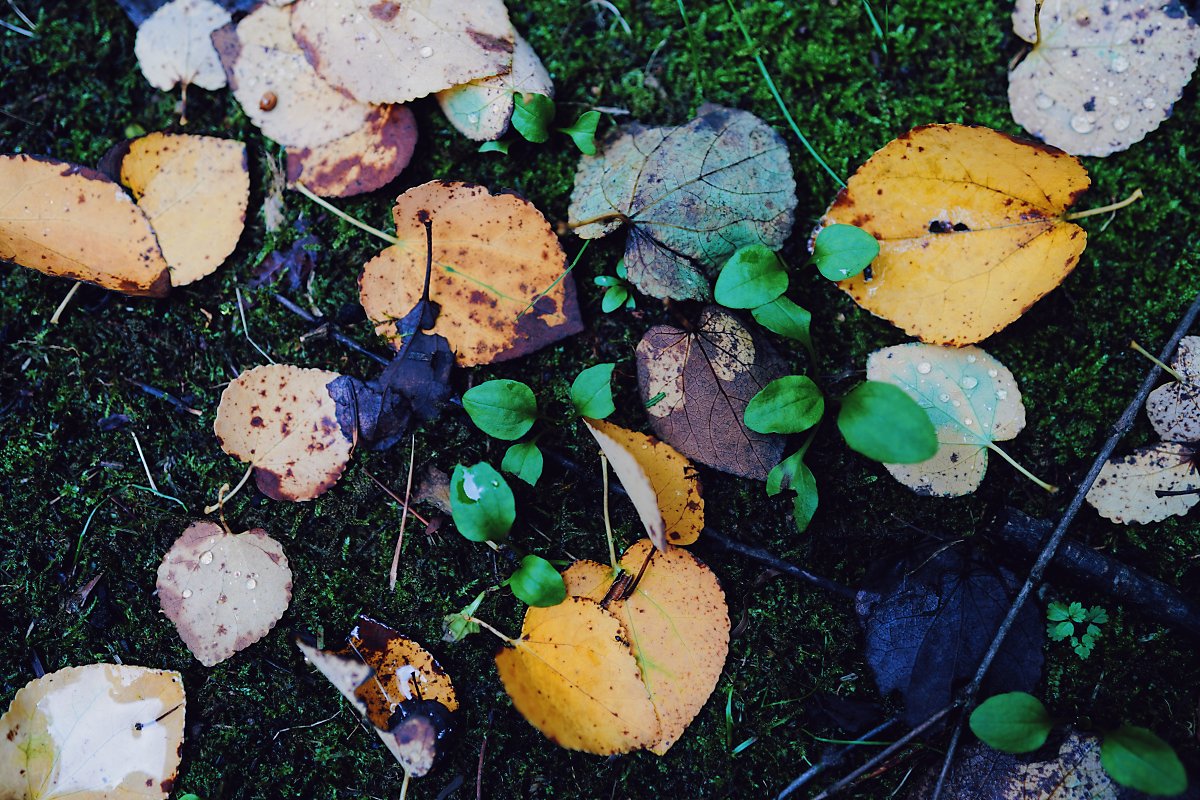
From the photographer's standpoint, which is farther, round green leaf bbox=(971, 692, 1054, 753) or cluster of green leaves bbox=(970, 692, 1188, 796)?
round green leaf bbox=(971, 692, 1054, 753)

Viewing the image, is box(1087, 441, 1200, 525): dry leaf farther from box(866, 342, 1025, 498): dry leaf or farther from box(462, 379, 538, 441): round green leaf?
box(462, 379, 538, 441): round green leaf

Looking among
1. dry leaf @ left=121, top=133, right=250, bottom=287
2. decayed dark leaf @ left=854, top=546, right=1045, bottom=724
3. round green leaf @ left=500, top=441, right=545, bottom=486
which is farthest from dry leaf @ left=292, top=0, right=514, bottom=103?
decayed dark leaf @ left=854, top=546, right=1045, bottom=724

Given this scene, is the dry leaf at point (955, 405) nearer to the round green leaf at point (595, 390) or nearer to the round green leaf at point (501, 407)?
the round green leaf at point (595, 390)

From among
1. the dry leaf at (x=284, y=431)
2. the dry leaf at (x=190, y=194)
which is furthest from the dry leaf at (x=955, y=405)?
the dry leaf at (x=190, y=194)

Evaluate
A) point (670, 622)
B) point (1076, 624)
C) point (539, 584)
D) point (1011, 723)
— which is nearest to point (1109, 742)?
point (1011, 723)

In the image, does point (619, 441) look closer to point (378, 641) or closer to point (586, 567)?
point (586, 567)
